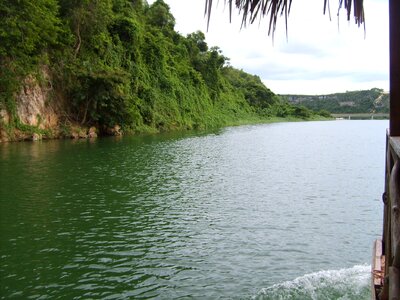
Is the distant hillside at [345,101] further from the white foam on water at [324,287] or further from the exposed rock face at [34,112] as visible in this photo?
the white foam on water at [324,287]

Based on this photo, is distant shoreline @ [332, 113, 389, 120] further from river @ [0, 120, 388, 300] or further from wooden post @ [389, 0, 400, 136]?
wooden post @ [389, 0, 400, 136]

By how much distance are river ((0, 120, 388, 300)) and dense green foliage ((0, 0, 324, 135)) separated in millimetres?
14281

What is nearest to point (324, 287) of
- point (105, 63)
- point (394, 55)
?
point (394, 55)

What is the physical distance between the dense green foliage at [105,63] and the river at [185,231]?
46.9 feet

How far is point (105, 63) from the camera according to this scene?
137ft

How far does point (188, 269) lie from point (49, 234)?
3.65 metres

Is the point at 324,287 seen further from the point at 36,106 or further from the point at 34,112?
the point at 36,106

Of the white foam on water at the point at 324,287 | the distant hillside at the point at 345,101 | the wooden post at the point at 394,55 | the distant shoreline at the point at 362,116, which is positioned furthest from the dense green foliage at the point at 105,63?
the distant shoreline at the point at 362,116

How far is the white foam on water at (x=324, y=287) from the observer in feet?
21.3


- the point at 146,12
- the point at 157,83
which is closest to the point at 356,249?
the point at 157,83

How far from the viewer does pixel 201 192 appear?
14398mm

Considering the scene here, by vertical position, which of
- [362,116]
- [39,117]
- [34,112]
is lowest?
[362,116]

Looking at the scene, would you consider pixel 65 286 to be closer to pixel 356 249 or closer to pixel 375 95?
pixel 356 249

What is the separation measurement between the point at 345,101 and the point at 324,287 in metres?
147
